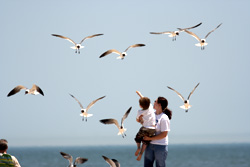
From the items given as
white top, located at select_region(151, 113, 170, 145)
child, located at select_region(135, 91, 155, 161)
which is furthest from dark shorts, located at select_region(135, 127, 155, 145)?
white top, located at select_region(151, 113, 170, 145)

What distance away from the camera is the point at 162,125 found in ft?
25.5

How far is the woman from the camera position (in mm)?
7750

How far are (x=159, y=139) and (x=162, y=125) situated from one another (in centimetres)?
22

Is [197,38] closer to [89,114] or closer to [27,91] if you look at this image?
[89,114]

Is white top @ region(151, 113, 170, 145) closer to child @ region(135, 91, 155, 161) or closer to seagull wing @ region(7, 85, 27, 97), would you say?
child @ region(135, 91, 155, 161)

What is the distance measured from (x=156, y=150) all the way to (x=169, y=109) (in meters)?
0.75

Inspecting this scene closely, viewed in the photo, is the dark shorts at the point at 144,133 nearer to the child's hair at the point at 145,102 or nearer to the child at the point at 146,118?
the child at the point at 146,118

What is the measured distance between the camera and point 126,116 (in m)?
10.6

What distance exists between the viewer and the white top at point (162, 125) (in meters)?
7.75

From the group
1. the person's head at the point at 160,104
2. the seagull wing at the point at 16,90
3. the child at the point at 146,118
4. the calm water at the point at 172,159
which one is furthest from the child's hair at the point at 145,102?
the calm water at the point at 172,159

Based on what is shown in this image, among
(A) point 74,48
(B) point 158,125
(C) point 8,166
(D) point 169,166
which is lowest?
(D) point 169,166

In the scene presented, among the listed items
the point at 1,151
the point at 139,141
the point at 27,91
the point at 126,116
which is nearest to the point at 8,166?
the point at 1,151

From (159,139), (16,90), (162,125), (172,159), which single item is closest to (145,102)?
(162,125)

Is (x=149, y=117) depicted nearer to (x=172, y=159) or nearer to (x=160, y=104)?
(x=160, y=104)
